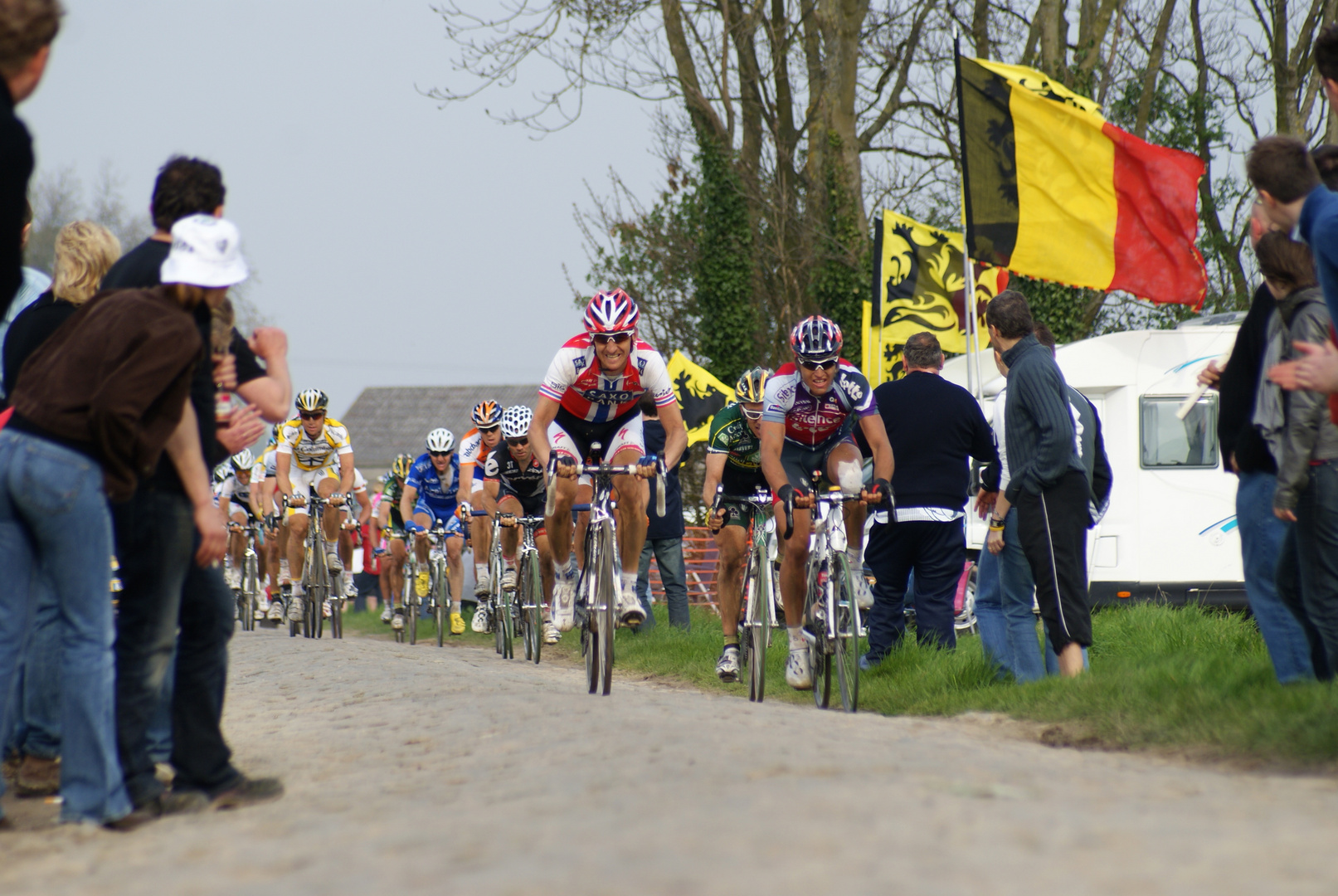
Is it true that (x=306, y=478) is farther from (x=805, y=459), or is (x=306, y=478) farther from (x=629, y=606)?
(x=805, y=459)

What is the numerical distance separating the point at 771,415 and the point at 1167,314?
21982 mm

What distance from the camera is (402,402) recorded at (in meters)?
86.5

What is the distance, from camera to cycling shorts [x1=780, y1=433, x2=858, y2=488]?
8.97 metres

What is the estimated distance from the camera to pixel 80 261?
5746 mm

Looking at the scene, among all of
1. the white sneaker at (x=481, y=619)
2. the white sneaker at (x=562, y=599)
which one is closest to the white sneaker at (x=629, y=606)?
the white sneaker at (x=562, y=599)

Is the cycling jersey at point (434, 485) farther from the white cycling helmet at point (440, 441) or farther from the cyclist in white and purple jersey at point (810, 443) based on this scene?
the cyclist in white and purple jersey at point (810, 443)

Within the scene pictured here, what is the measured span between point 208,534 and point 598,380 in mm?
4289

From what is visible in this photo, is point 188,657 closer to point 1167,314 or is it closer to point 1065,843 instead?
point 1065,843

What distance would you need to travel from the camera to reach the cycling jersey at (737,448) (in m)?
10.1

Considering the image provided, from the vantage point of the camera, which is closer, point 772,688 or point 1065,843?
point 1065,843

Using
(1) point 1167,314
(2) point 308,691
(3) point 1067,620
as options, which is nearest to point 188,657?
(2) point 308,691

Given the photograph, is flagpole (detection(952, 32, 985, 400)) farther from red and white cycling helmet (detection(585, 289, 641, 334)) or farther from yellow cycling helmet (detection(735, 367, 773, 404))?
red and white cycling helmet (detection(585, 289, 641, 334))

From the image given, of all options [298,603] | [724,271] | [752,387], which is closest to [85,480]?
[752,387]

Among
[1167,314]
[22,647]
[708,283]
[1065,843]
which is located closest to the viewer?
[1065,843]
